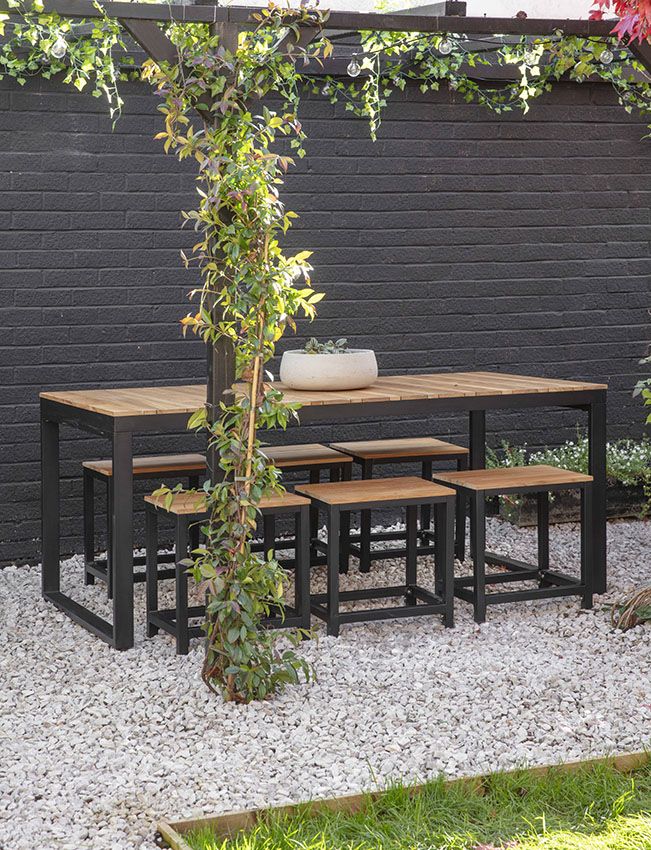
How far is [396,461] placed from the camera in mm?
5113

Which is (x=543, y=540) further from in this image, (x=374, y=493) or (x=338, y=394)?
(x=338, y=394)

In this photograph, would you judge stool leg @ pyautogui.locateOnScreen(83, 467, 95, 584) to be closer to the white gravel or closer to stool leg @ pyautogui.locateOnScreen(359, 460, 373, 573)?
the white gravel

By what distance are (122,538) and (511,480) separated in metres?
1.41

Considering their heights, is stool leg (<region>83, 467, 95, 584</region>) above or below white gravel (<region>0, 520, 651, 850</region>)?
above

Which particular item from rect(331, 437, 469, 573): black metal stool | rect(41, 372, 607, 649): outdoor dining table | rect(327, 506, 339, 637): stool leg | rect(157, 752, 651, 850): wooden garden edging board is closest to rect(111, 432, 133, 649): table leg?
rect(41, 372, 607, 649): outdoor dining table

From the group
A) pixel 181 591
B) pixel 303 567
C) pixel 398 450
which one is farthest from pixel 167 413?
pixel 398 450

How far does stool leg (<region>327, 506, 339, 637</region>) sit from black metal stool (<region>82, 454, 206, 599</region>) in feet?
2.57

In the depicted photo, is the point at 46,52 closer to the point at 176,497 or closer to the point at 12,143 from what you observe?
the point at 12,143

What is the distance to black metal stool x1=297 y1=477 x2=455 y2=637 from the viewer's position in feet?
13.6

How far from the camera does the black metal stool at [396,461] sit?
5.07 metres

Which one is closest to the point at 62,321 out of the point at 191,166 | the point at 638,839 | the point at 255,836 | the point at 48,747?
the point at 191,166

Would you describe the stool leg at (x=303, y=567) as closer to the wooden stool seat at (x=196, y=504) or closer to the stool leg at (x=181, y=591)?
the wooden stool seat at (x=196, y=504)

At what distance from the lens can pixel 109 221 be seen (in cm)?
542

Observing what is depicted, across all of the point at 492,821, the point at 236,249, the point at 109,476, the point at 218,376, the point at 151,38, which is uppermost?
the point at 151,38
